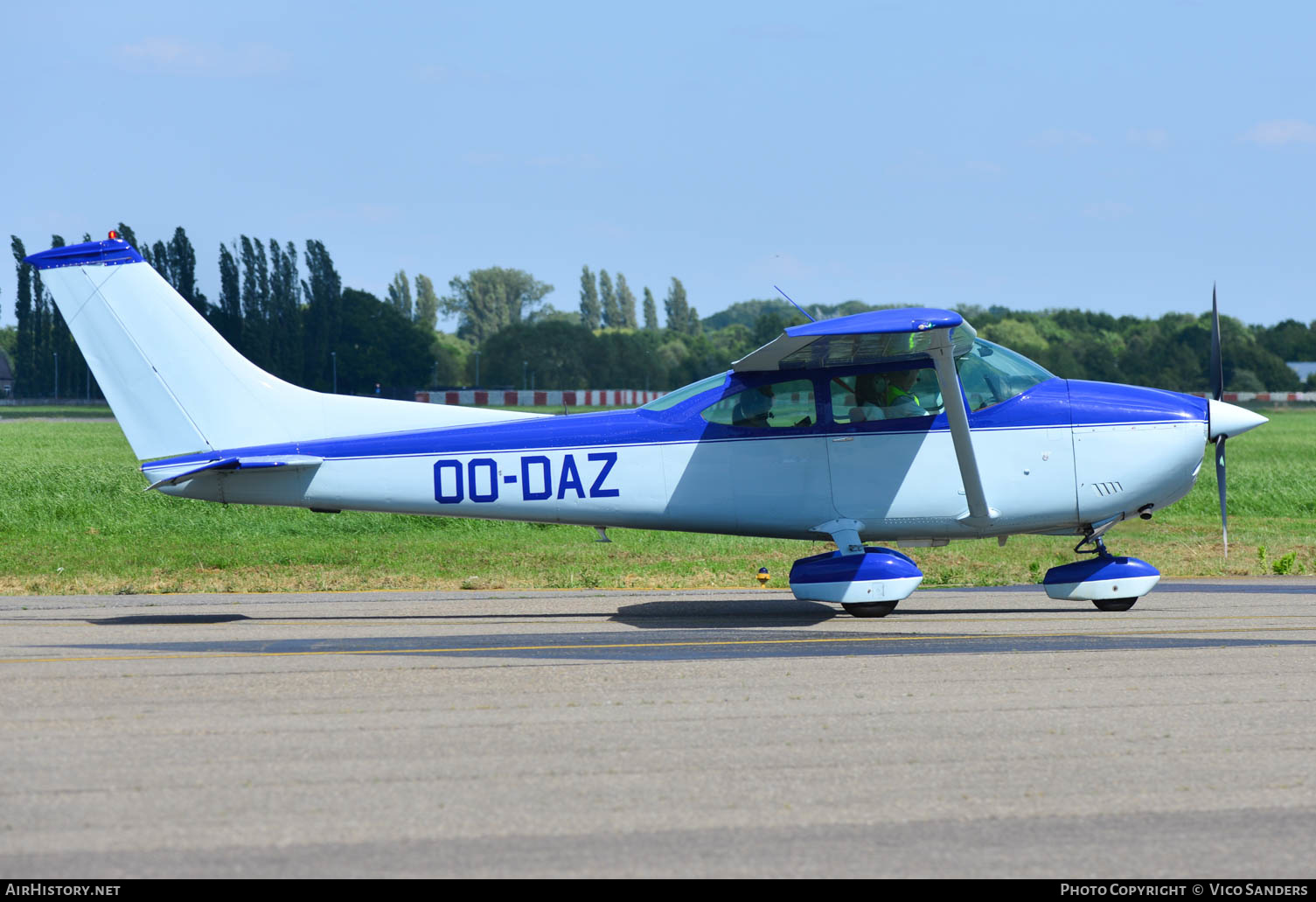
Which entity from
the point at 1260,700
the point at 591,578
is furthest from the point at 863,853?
the point at 591,578

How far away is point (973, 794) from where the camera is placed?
5258 millimetres

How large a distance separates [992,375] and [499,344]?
102m

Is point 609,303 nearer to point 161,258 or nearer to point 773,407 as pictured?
point 161,258

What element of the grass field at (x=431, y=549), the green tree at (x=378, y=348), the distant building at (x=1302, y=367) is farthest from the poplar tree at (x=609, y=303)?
the grass field at (x=431, y=549)

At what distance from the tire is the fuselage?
0.69 meters

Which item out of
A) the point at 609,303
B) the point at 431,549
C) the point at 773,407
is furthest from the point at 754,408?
the point at 609,303

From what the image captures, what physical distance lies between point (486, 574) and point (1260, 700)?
9295mm

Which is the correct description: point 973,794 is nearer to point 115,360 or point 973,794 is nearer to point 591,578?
point 115,360

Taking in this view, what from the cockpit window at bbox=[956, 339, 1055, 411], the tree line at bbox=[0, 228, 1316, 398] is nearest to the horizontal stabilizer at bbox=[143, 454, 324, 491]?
the cockpit window at bbox=[956, 339, 1055, 411]

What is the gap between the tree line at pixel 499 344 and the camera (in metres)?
66.4

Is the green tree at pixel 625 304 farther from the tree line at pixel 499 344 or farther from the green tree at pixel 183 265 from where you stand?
the green tree at pixel 183 265

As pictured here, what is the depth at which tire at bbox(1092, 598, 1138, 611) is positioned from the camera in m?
11.0

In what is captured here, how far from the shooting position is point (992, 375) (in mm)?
10867

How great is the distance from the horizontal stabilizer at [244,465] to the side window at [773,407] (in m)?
3.61
